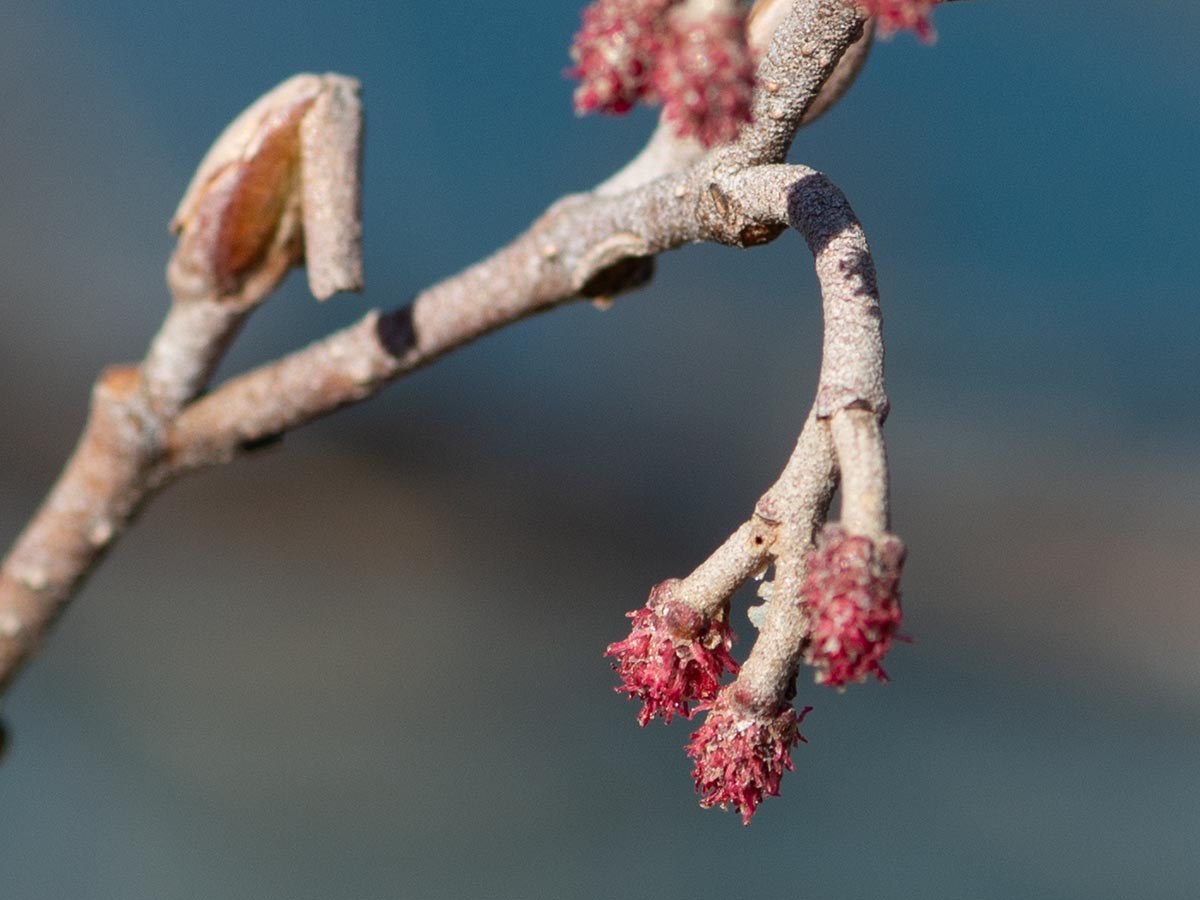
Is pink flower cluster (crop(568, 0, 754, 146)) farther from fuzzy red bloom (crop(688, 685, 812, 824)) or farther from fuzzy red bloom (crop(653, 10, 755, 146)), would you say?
fuzzy red bloom (crop(688, 685, 812, 824))

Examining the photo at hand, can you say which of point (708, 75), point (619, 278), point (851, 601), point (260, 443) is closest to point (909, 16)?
point (708, 75)

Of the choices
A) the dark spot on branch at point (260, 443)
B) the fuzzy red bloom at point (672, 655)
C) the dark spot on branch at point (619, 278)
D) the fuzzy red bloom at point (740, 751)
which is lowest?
the fuzzy red bloom at point (740, 751)

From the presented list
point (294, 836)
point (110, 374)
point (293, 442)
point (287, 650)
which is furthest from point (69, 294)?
point (110, 374)

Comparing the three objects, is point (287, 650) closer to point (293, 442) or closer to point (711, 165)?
point (293, 442)

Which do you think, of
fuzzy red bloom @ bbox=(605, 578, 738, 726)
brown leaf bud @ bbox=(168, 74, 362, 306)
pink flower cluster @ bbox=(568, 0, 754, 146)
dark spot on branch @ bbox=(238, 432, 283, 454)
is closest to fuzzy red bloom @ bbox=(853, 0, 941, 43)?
pink flower cluster @ bbox=(568, 0, 754, 146)

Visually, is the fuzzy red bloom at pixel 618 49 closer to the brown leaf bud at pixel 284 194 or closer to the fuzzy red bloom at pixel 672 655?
the fuzzy red bloom at pixel 672 655

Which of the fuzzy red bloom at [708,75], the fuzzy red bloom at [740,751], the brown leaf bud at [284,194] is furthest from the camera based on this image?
the brown leaf bud at [284,194]

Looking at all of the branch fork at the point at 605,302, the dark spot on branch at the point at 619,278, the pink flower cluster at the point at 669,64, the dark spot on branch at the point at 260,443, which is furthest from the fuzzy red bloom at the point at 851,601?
the dark spot on branch at the point at 260,443
